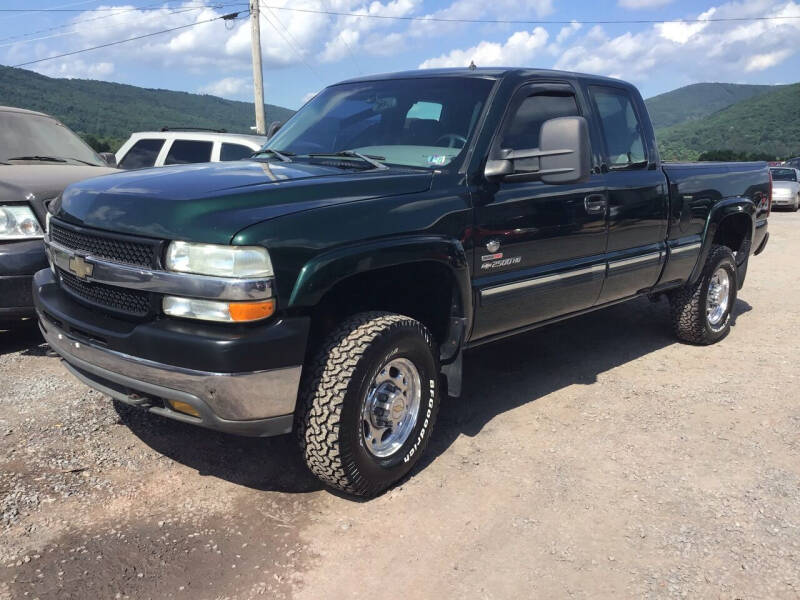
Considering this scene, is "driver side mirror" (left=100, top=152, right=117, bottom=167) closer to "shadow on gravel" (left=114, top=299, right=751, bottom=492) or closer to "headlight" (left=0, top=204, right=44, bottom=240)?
"headlight" (left=0, top=204, right=44, bottom=240)

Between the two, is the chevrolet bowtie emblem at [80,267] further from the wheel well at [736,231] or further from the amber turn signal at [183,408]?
the wheel well at [736,231]

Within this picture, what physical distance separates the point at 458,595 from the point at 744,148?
106 metres

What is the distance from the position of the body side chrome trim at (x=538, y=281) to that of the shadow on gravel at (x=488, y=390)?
1.51 feet

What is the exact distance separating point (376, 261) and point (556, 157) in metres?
1.25

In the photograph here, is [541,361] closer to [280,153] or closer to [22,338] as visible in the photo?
[280,153]

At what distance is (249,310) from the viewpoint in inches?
108

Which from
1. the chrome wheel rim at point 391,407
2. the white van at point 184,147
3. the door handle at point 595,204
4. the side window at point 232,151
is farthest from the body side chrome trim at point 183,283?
the side window at point 232,151

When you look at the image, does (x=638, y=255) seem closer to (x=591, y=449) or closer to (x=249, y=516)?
(x=591, y=449)

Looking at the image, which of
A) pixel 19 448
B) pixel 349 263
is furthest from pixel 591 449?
pixel 19 448

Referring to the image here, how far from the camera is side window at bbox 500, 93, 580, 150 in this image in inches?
156

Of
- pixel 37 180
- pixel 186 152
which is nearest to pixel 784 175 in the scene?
pixel 186 152

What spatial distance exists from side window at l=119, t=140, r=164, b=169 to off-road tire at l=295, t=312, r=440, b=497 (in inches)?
282

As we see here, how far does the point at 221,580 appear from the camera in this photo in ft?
8.91

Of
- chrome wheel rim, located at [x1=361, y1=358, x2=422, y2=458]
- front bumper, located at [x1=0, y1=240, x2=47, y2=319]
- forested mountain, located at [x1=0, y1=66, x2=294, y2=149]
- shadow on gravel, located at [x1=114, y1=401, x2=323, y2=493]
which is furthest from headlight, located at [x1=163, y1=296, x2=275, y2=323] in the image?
forested mountain, located at [x1=0, y1=66, x2=294, y2=149]
